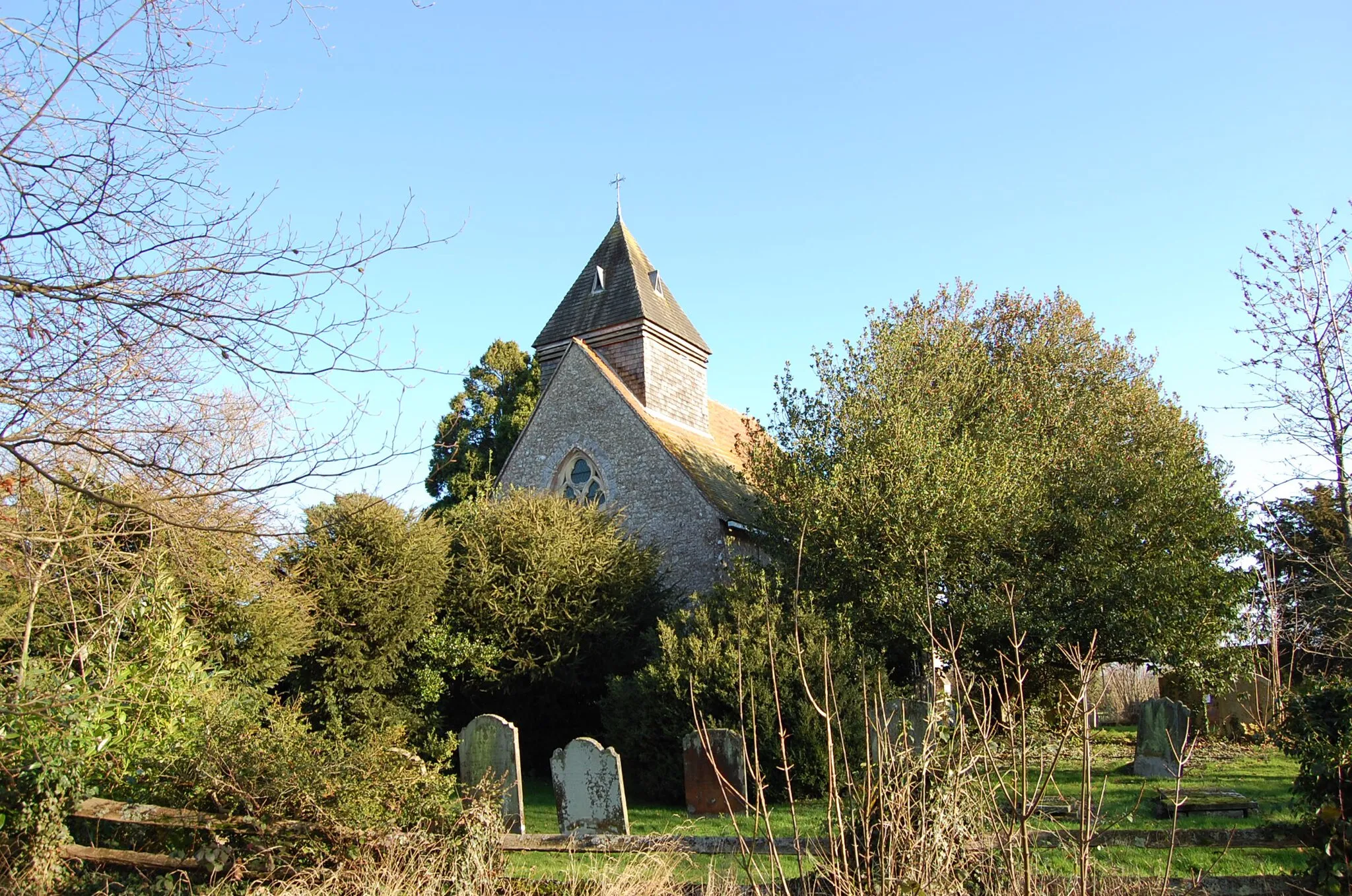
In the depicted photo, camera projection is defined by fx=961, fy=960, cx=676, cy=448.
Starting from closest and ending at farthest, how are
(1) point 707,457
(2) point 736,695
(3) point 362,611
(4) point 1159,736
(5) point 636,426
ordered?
1. (2) point 736,695
2. (4) point 1159,736
3. (3) point 362,611
4. (5) point 636,426
5. (1) point 707,457

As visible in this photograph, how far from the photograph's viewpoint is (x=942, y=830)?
14.9 feet

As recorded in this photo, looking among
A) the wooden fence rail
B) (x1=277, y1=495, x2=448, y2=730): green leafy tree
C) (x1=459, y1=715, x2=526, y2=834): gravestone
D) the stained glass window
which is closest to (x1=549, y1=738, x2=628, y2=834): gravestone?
(x1=459, y1=715, x2=526, y2=834): gravestone

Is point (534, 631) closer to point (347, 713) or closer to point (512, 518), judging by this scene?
point (512, 518)

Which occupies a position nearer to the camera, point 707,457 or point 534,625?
point 534,625

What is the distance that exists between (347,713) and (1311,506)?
2539 centimetres

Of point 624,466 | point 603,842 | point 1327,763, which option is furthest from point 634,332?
point 1327,763

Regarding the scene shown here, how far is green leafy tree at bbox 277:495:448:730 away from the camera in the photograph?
15594 mm

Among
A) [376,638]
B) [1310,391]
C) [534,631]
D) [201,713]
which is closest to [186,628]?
[201,713]

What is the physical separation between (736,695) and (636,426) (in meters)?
9.68

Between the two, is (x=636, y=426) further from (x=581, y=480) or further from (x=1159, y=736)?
(x=1159, y=736)

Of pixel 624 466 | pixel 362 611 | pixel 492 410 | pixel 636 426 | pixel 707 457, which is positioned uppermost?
pixel 492 410

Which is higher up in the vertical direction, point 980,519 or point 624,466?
point 624,466

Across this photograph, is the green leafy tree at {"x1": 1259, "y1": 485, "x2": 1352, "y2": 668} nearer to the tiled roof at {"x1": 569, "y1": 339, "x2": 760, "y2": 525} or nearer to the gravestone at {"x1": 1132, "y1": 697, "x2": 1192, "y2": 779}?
the gravestone at {"x1": 1132, "y1": 697, "x2": 1192, "y2": 779}

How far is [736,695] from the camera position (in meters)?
12.9
